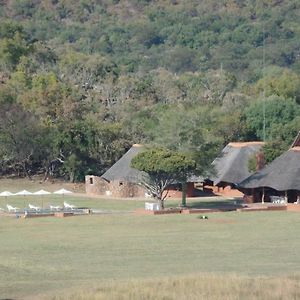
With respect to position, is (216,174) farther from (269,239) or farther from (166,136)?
(269,239)

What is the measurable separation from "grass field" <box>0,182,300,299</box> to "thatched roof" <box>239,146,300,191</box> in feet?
14.5

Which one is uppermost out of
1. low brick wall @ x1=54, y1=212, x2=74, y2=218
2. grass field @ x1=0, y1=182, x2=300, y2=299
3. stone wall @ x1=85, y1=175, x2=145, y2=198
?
stone wall @ x1=85, y1=175, x2=145, y2=198

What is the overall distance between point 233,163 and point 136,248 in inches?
1173

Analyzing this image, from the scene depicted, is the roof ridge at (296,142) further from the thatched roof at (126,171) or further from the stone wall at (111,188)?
the stone wall at (111,188)

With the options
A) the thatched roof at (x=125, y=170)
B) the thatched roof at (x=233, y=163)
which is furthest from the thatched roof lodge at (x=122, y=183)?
the thatched roof at (x=233, y=163)

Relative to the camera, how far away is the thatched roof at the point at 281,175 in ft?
216

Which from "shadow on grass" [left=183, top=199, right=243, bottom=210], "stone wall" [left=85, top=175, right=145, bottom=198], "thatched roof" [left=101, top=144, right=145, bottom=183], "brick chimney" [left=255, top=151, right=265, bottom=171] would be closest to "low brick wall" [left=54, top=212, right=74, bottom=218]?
"shadow on grass" [left=183, top=199, right=243, bottom=210]

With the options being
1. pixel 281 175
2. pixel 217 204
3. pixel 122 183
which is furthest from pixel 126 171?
pixel 281 175

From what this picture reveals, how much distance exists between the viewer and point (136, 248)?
45781 mm

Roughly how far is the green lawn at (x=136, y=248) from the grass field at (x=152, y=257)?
0.04 m

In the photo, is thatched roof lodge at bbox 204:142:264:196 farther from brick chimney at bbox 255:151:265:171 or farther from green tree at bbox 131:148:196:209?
green tree at bbox 131:148:196:209

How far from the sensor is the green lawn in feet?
122

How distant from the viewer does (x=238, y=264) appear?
4016 centimetres

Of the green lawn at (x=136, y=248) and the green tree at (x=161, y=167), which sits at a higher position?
the green tree at (x=161, y=167)
